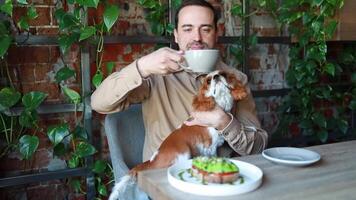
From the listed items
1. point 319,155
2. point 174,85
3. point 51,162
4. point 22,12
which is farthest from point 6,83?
point 319,155

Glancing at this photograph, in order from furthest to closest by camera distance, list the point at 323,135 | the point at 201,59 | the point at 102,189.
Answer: the point at 323,135 → the point at 102,189 → the point at 201,59

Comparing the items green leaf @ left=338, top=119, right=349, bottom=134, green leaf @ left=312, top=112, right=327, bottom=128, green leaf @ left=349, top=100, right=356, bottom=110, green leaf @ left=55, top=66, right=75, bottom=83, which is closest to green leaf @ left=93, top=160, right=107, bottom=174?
green leaf @ left=55, top=66, right=75, bottom=83

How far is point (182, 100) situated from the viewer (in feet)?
4.47

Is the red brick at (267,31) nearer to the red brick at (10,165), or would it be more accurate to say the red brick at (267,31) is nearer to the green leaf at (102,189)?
the green leaf at (102,189)

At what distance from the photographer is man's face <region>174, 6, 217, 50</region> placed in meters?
1.39

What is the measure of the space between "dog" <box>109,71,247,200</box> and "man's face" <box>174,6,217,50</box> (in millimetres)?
281

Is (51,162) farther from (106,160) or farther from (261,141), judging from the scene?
(261,141)

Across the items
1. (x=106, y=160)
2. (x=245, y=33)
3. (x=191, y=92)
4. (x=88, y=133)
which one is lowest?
(x=106, y=160)

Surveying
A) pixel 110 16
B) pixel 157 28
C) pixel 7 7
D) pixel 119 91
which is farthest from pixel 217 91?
pixel 7 7

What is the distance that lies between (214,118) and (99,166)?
677mm

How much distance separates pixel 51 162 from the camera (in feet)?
5.29

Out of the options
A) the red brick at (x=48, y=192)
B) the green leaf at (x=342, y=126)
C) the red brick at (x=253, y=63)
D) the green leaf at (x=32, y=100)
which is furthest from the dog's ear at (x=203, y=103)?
the green leaf at (x=342, y=126)

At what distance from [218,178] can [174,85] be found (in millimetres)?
622

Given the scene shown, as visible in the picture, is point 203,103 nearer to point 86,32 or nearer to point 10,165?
point 86,32
